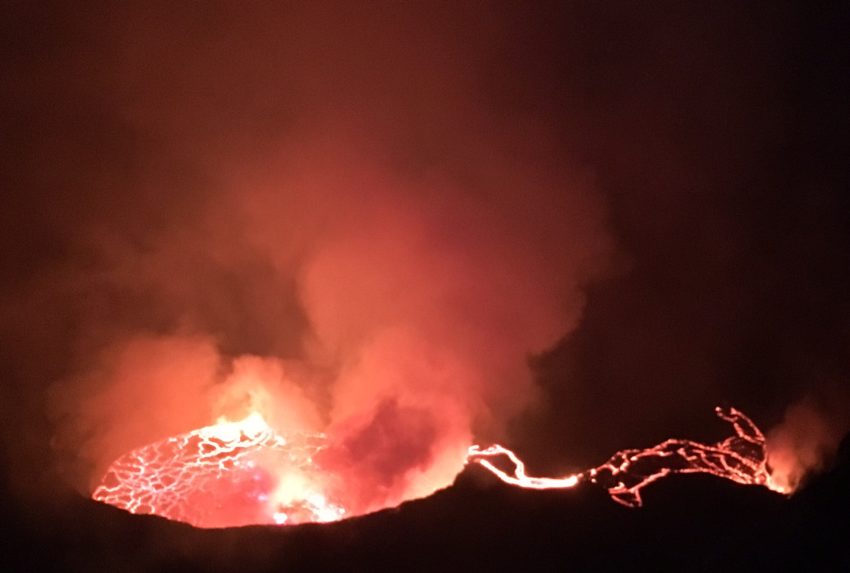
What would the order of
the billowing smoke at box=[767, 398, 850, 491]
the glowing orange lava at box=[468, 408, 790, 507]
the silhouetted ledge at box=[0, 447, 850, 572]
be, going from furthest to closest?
the billowing smoke at box=[767, 398, 850, 491], the glowing orange lava at box=[468, 408, 790, 507], the silhouetted ledge at box=[0, 447, 850, 572]

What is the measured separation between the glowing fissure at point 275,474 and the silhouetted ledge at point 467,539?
1.37ft

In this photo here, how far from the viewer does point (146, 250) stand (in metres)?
9.05

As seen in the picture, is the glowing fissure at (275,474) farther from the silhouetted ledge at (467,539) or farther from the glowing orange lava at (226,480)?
the silhouetted ledge at (467,539)

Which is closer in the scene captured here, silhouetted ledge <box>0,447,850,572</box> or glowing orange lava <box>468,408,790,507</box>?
silhouetted ledge <box>0,447,850,572</box>

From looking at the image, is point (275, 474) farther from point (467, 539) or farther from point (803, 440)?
point (803, 440)

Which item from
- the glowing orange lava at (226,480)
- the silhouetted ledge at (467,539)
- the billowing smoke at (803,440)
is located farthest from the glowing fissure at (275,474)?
the silhouetted ledge at (467,539)

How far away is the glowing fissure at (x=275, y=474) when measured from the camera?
6.04m

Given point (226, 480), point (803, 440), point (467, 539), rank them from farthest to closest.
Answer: point (803, 440)
point (226, 480)
point (467, 539)

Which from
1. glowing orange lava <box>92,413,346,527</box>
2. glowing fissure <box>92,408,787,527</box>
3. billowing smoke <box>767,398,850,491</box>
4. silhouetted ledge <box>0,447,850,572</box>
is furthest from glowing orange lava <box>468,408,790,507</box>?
glowing orange lava <box>92,413,346,527</box>

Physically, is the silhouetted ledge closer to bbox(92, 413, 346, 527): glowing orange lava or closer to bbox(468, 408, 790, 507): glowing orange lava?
bbox(468, 408, 790, 507): glowing orange lava

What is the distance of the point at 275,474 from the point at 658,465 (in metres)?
3.00

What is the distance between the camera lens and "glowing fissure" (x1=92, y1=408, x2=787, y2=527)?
6.04 metres

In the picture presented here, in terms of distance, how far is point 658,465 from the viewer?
255 inches

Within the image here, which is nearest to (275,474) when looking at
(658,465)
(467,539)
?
(467,539)
